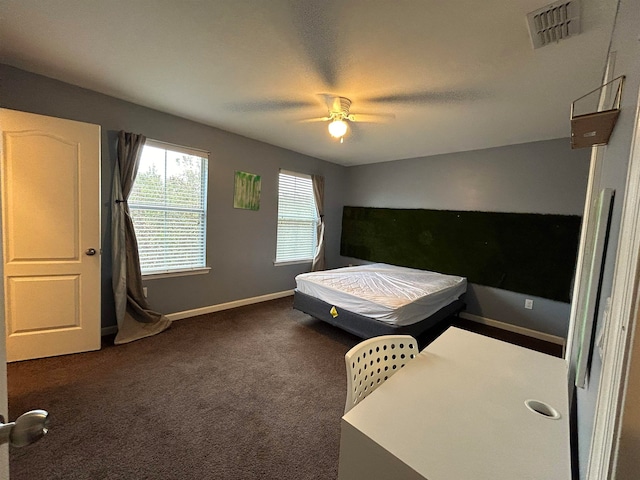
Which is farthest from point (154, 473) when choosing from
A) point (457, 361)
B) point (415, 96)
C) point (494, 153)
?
point (494, 153)

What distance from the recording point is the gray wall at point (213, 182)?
2.45 metres

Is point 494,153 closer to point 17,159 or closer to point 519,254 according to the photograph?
point 519,254

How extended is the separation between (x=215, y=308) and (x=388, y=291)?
7.79ft

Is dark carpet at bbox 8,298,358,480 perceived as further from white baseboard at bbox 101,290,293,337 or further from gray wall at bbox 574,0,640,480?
gray wall at bbox 574,0,640,480

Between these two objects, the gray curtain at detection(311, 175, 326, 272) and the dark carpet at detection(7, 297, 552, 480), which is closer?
the dark carpet at detection(7, 297, 552, 480)

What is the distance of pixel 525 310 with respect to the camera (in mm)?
3402

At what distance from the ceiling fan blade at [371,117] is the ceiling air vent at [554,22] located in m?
1.34

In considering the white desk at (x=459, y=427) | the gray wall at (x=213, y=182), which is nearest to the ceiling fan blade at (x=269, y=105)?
the gray wall at (x=213, y=182)

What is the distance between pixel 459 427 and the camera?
897 millimetres

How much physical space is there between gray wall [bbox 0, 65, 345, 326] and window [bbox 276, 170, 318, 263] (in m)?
0.16

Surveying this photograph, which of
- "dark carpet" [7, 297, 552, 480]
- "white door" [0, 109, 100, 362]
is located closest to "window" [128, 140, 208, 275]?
"white door" [0, 109, 100, 362]

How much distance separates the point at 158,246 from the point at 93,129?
52.4 inches

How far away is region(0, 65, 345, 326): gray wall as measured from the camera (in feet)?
8.05

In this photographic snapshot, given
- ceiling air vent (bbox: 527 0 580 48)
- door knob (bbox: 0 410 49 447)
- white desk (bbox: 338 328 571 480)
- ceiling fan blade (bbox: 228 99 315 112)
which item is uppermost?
ceiling fan blade (bbox: 228 99 315 112)
